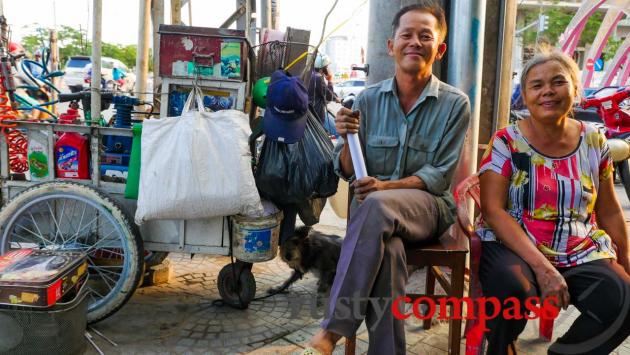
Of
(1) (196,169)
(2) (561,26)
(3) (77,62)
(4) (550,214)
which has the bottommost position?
(4) (550,214)

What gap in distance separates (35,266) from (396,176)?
1729 mm

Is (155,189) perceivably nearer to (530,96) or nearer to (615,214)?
(530,96)

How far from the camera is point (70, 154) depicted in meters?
2.72

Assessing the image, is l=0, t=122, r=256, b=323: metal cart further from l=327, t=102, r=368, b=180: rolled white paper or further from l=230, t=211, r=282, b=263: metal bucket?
l=327, t=102, r=368, b=180: rolled white paper

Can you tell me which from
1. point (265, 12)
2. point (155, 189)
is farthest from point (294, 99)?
point (265, 12)

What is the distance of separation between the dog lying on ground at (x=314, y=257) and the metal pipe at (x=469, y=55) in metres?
1.04

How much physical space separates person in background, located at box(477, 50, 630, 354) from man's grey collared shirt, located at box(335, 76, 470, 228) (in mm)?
186

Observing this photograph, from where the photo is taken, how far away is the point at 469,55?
3.12 m

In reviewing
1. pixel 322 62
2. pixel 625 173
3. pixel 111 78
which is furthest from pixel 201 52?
pixel 111 78

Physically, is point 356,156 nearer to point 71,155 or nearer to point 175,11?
point 71,155

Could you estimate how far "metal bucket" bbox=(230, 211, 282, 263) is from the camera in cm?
265

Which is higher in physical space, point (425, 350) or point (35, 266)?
point (35, 266)

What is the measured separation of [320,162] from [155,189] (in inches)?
35.8

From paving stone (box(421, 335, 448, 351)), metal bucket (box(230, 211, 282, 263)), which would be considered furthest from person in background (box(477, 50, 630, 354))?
metal bucket (box(230, 211, 282, 263))
